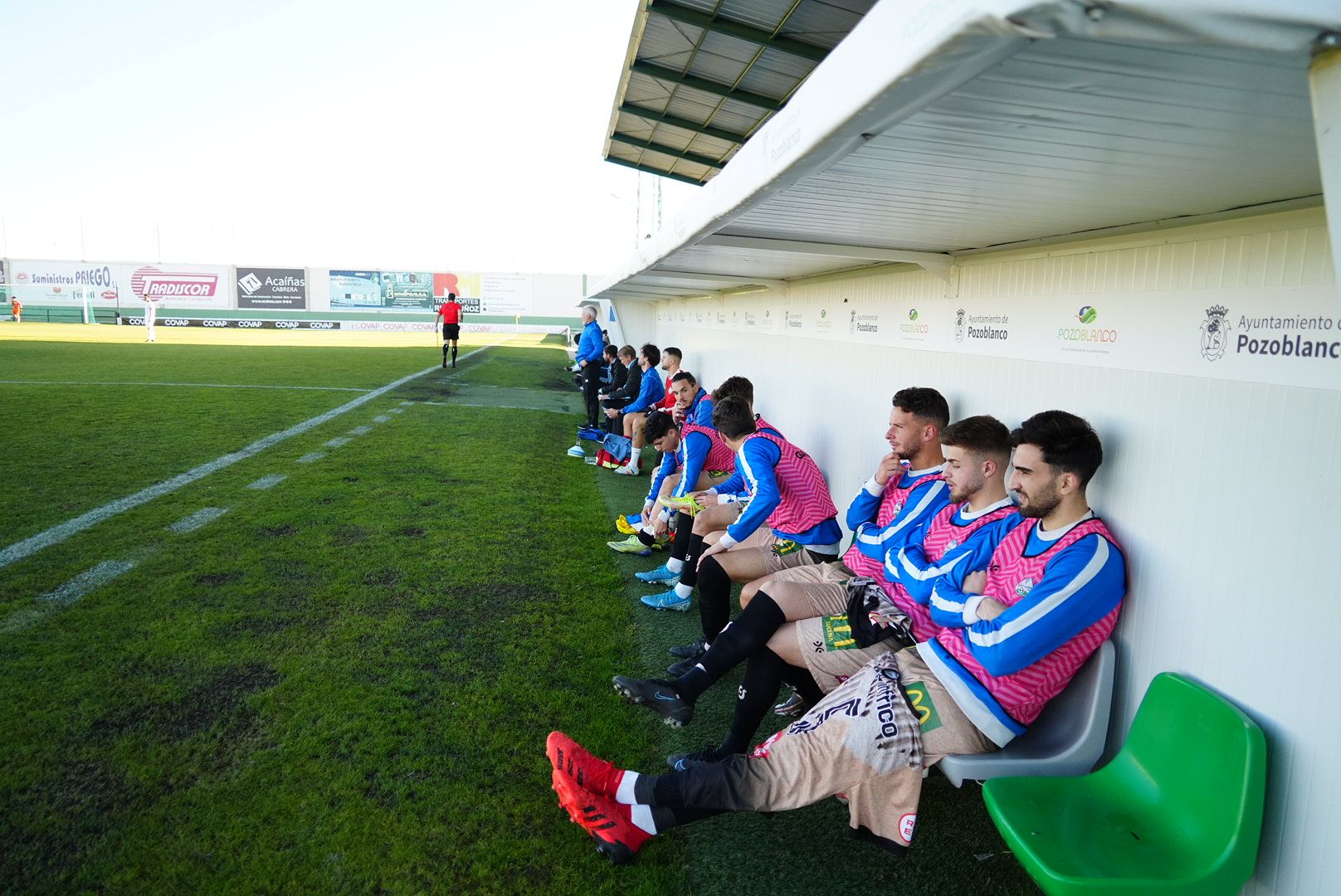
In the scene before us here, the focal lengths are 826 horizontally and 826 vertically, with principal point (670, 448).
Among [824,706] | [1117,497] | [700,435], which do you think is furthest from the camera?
[700,435]

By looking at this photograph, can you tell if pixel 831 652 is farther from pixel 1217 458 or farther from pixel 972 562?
pixel 1217 458

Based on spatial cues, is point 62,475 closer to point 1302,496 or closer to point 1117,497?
point 1117,497

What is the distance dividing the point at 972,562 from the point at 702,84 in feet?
25.7

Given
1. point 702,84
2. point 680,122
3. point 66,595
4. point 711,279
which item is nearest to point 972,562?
point 66,595

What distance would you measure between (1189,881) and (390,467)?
723cm

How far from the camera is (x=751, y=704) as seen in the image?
2.88 metres

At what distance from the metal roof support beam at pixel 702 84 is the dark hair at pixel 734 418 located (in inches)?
240

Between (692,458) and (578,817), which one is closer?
(578,817)

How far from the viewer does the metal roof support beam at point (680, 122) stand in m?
10.8

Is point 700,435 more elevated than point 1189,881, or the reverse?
point 700,435

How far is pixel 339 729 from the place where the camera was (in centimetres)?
301

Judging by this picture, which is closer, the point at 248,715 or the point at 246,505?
the point at 248,715

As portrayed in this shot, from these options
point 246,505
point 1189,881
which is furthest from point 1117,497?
point 246,505

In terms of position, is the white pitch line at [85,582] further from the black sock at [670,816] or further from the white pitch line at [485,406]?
the white pitch line at [485,406]
